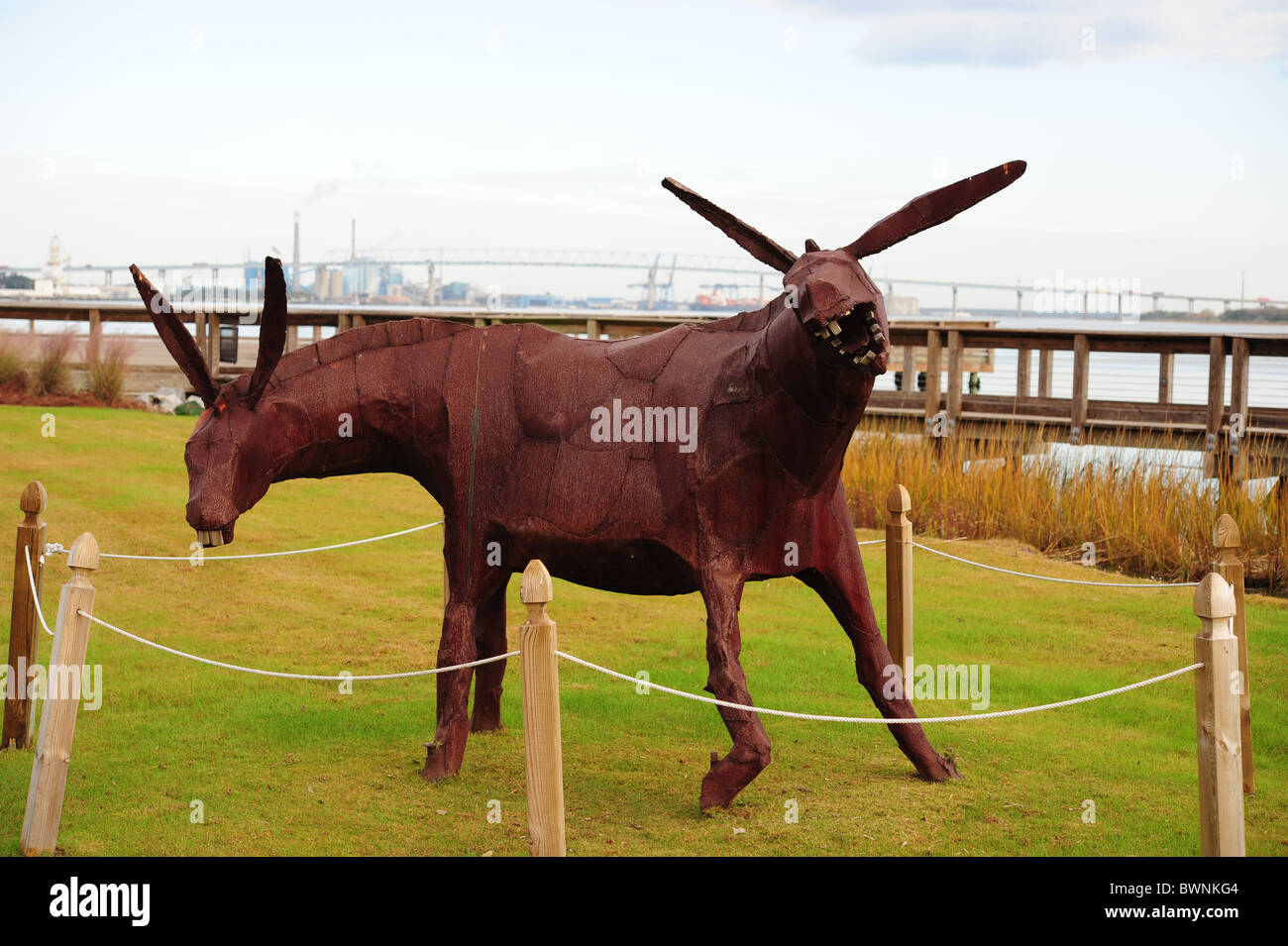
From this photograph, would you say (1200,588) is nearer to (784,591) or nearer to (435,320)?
(435,320)

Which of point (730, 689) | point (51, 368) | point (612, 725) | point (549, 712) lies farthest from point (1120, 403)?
point (51, 368)

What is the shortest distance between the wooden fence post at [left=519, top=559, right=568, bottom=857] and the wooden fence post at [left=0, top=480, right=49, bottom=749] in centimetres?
294

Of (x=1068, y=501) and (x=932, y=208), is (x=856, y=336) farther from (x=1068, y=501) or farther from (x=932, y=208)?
(x=1068, y=501)

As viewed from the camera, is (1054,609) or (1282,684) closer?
(1282,684)

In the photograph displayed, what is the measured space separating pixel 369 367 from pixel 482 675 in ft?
5.33

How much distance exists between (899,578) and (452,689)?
7.74 feet

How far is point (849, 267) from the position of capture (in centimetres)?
450

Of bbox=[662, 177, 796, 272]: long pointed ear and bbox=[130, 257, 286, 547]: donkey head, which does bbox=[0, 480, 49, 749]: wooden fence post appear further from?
bbox=[662, 177, 796, 272]: long pointed ear

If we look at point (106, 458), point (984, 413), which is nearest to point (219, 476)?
point (106, 458)

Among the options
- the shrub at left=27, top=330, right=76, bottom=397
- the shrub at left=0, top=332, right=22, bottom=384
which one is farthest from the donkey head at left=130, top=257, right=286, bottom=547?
the shrub at left=0, top=332, right=22, bottom=384

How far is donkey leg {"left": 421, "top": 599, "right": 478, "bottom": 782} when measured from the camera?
543 cm

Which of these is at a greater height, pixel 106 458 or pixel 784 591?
pixel 106 458

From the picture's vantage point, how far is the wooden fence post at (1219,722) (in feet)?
13.4

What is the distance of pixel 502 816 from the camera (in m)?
5.08
